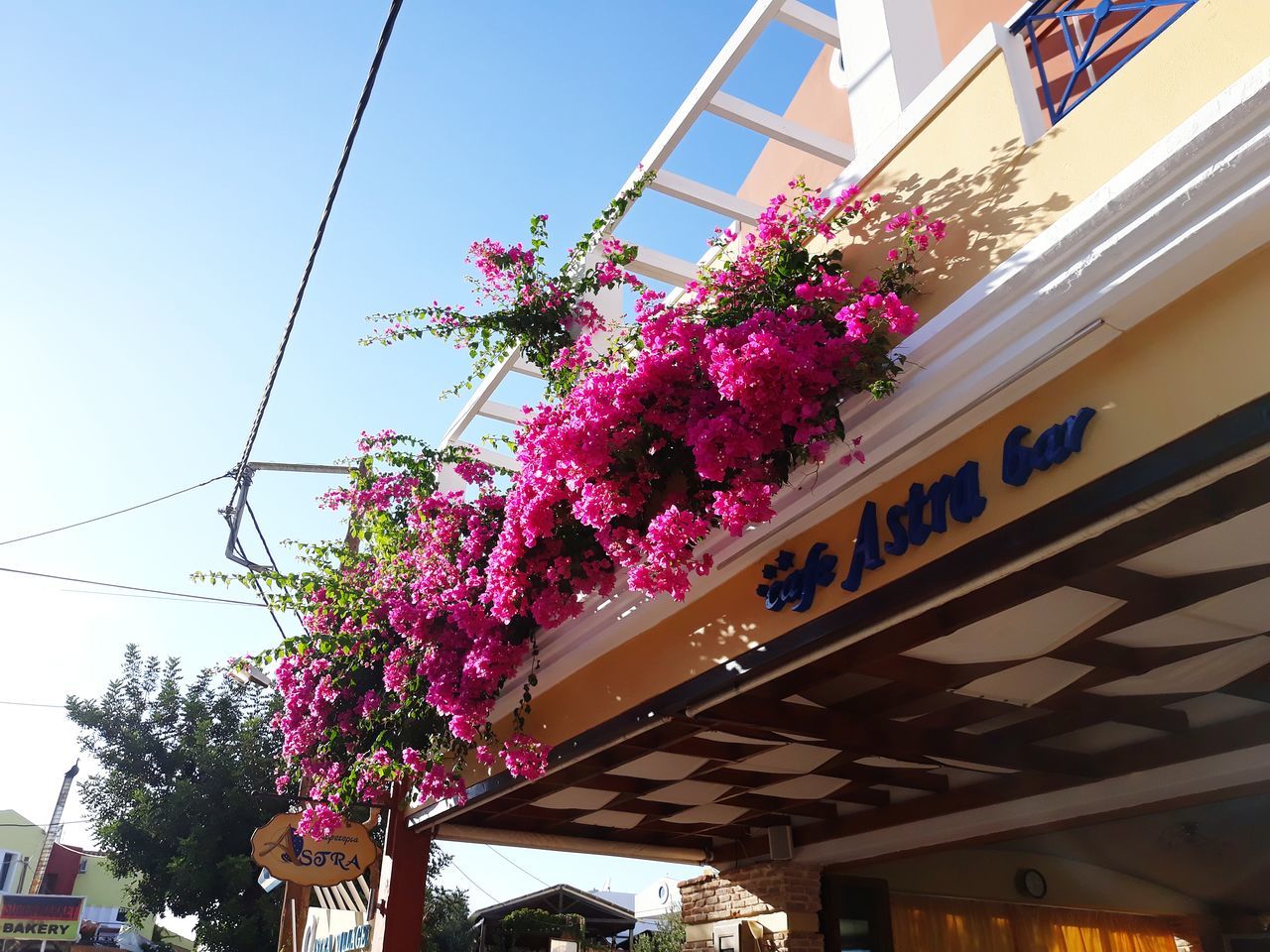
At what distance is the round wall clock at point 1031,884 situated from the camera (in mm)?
8125

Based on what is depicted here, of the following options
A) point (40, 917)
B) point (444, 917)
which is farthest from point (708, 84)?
point (40, 917)

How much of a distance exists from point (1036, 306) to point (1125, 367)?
0.98 feet

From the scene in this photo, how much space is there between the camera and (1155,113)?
2.71 metres

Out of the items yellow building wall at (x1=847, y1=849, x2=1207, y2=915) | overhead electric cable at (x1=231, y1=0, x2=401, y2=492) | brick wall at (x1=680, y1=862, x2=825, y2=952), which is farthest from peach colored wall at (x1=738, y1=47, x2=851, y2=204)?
yellow building wall at (x1=847, y1=849, x2=1207, y2=915)

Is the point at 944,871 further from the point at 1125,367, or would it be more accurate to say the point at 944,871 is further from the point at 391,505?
the point at 1125,367

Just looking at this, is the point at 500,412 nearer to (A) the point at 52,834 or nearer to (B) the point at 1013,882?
(B) the point at 1013,882

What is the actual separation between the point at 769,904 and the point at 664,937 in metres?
6.57

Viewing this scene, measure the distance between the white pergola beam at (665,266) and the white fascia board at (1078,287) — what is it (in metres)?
2.90

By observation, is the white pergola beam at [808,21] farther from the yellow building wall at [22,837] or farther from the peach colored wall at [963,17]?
the yellow building wall at [22,837]

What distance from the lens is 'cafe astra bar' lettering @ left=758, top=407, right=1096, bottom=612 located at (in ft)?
8.66

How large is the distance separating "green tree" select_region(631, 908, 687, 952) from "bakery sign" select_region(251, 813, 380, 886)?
618 cm

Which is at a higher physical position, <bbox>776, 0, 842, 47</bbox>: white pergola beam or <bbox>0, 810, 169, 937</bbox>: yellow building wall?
<bbox>776, 0, 842, 47</bbox>: white pergola beam

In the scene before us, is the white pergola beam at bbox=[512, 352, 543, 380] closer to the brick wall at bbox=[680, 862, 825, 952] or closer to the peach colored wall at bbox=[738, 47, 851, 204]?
the peach colored wall at bbox=[738, 47, 851, 204]

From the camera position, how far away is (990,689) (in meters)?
4.59
